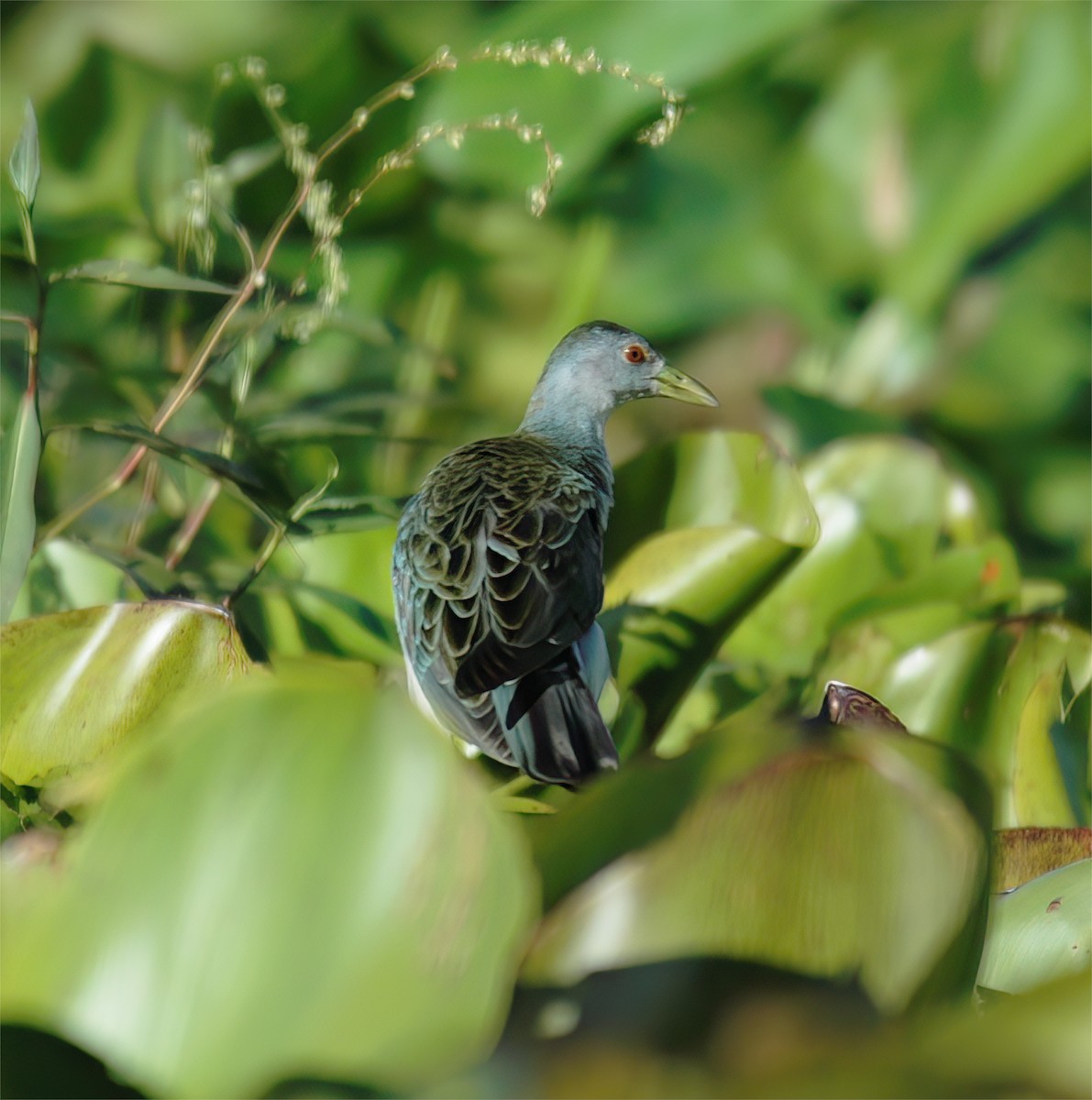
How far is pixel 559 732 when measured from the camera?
0.40m

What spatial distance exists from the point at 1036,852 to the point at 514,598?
0.29 meters

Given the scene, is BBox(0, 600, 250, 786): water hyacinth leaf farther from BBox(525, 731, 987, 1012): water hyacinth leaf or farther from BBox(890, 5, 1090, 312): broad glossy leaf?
BBox(890, 5, 1090, 312): broad glossy leaf

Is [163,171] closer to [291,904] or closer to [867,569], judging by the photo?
[867,569]

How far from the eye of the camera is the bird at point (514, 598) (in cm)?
43

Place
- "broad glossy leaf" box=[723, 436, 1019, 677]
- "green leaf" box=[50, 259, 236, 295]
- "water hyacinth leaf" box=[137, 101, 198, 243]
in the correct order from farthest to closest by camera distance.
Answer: "water hyacinth leaf" box=[137, 101, 198, 243] < "broad glossy leaf" box=[723, 436, 1019, 677] < "green leaf" box=[50, 259, 236, 295]

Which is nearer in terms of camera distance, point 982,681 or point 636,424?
point 982,681

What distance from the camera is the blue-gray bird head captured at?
29.1 inches

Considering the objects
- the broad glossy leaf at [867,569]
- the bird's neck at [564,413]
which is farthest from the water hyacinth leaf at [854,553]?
the bird's neck at [564,413]

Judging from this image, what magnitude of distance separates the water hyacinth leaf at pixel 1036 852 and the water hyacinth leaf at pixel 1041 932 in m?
0.04


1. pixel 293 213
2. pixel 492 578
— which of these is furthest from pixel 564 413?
pixel 293 213

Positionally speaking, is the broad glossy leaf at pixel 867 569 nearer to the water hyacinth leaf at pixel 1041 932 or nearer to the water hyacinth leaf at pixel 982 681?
the water hyacinth leaf at pixel 982 681

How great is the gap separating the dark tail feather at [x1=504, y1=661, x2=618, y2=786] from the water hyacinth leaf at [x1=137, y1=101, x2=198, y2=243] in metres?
0.31

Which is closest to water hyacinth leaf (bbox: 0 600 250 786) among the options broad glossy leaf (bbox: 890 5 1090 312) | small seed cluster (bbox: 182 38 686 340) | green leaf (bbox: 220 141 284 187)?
small seed cluster (bbox: 182 38 686 340)

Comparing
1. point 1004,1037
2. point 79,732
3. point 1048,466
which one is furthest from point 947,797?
point 1048,466
